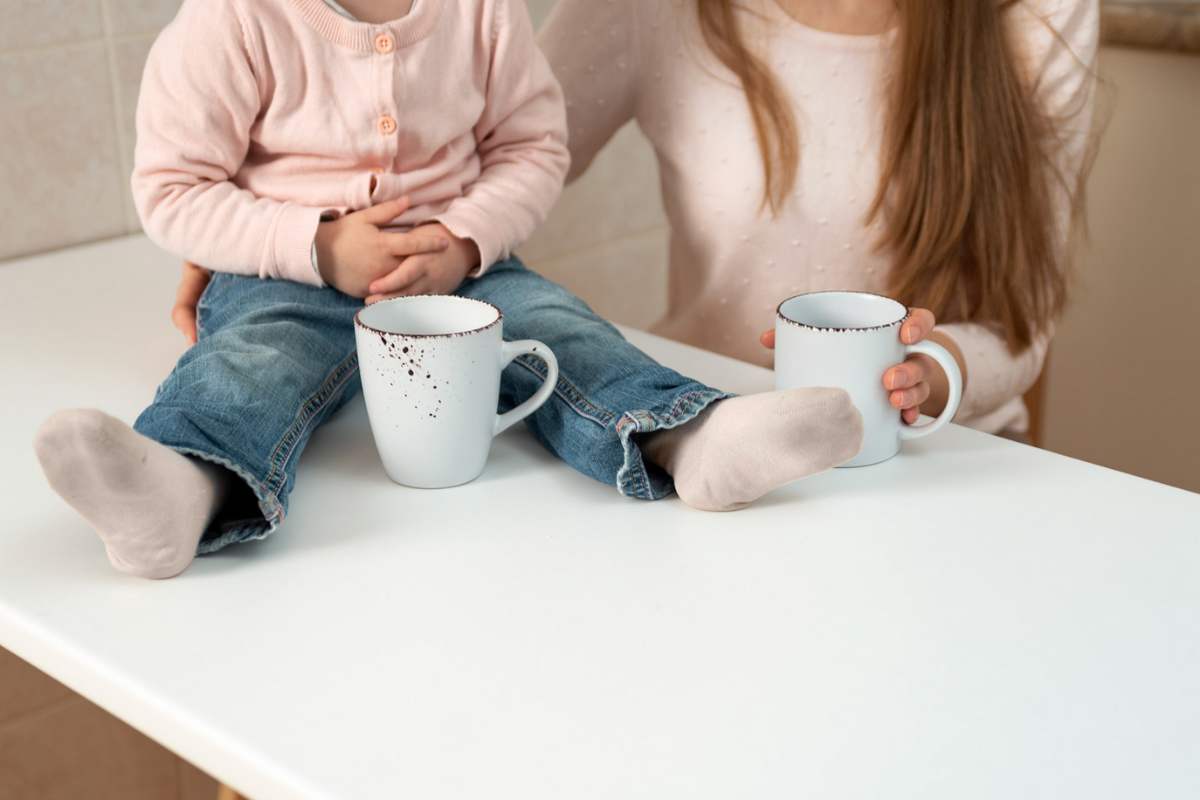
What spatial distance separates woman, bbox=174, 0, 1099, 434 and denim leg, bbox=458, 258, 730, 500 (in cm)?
32

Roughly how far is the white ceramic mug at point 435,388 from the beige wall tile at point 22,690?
0.59 metres

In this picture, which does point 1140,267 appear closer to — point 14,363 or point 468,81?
point 468,81

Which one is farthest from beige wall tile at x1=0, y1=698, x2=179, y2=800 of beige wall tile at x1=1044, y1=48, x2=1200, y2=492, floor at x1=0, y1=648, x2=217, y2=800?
beige wall tile at x1=1044, y1=48, x2=1200, y2=492

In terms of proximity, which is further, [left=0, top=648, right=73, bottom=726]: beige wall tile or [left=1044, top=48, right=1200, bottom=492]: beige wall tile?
[left=1044, top=48, right=1200, bottom=492]: beige wall tile

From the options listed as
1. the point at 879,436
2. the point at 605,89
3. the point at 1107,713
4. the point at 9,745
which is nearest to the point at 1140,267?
the point at 605,89

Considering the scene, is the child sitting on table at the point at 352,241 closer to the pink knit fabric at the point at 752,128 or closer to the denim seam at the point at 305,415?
the denim seam at the point at 305,415

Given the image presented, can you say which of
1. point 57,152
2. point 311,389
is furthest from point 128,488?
point 57,152

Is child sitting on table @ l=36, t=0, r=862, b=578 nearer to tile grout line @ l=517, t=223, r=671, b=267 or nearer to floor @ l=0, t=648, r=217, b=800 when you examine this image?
floor @ l=0, t=648, r=217, b=800

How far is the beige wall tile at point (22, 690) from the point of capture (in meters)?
1.08

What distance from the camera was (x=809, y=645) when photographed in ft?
1.74

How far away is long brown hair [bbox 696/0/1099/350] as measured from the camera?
38.3 inches

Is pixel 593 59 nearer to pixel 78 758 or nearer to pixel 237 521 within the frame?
pixel 237 521

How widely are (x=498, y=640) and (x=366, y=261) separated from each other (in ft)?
1.07

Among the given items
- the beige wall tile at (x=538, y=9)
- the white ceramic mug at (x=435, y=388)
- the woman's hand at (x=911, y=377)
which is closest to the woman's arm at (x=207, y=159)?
the white ceramic mug at (x=435, y=388)
